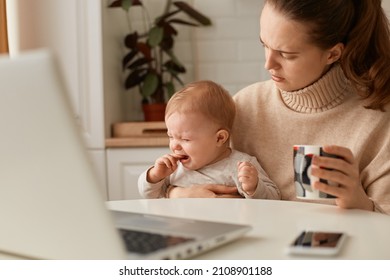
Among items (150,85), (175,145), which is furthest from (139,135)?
(175,145)

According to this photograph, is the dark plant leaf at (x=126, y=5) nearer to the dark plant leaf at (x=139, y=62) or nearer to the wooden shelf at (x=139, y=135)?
the dark plant leaf at (x=139, y=62)

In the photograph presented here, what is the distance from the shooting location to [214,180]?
5.34ft

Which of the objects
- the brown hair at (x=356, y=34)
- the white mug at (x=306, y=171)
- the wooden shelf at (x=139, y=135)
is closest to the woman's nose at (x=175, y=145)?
the brown hair at (x=356, y=34)

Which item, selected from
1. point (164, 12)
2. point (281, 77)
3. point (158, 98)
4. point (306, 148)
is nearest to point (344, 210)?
point (306, 148)

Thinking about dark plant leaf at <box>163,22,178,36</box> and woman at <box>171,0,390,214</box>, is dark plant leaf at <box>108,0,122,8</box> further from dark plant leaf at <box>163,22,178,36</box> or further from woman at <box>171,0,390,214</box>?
woman at <box>171,0,390,214</box>

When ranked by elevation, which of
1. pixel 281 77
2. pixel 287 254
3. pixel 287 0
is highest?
Result: pixel 287 0

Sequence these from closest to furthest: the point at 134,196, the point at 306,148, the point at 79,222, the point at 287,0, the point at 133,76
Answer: the point at 79,222, the point at 306,148, the point at 287,0, the point at 134,196, the point at 133,76

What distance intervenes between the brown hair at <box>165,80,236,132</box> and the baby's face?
2 centimetres

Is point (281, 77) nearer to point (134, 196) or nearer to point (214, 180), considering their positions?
point (214, 180)

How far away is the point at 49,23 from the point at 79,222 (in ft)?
7.59

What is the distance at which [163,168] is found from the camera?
4.99ft

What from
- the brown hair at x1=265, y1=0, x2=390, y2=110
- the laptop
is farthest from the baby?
the laptop

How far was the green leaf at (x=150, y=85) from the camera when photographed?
292cm

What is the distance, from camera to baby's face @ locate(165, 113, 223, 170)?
162 centimetres
